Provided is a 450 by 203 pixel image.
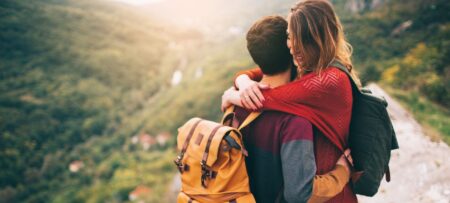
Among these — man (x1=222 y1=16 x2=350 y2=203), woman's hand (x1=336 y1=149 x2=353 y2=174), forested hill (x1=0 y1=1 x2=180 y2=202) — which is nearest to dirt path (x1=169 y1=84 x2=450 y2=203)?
woman's hand (x1=336 y1=149 x2=353 y2=174)

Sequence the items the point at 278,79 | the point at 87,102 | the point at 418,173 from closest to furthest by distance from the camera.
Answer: the point at 278,79
the point at 418,173
the point at 87,102

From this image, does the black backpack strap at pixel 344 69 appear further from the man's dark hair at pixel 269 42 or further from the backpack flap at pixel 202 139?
the backpack flap at pixel 202 139

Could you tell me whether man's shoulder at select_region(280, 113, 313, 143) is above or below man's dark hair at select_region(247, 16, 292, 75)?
below

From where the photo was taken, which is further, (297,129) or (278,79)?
(278,79)

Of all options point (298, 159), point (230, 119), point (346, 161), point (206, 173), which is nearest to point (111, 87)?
point (230, 119)

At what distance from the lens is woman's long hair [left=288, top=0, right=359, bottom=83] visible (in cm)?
141

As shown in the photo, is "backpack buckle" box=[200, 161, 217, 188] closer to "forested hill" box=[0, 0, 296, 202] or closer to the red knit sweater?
the red knit sweater

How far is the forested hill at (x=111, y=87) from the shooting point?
1934 cm

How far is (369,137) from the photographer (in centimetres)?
155

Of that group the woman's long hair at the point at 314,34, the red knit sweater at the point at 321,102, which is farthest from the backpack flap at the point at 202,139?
the woman's long hair at the point at 314,34

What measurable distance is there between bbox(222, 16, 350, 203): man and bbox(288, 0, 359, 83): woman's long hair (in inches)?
4.2

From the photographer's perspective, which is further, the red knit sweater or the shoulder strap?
the shoulder strap

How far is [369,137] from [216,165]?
0.76 metres

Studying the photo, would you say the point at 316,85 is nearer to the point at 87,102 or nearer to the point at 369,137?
the point at 369,137
